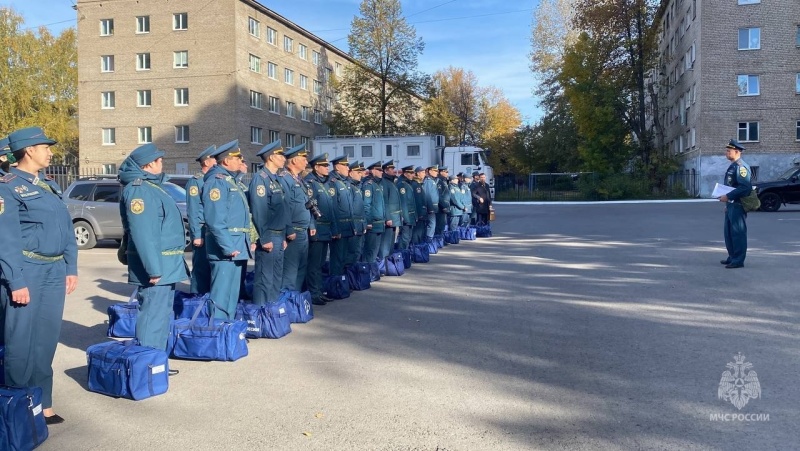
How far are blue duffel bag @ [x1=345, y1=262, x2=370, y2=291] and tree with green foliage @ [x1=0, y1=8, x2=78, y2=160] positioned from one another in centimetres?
4864

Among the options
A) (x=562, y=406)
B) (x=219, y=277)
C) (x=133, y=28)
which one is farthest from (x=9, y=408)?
(x=133, y=28)

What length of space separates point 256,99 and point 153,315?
46536 millimetres

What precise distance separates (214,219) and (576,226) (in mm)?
17421

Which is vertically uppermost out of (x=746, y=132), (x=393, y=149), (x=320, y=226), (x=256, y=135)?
(x=256, y=135)

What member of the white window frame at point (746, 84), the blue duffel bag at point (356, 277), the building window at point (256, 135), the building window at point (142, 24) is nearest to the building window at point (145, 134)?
the building window at point (142, 24)

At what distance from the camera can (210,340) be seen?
21.3 feet

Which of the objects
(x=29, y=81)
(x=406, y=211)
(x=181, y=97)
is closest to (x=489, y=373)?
(x=406, y=211)

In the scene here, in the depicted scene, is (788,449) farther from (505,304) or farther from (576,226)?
(576,226)

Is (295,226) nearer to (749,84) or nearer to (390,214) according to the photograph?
(390,214)

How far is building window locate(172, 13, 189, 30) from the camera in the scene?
47375 millimetres

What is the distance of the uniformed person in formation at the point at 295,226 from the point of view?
27.4 ft

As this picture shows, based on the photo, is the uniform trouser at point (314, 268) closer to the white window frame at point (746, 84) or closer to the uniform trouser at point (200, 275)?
the uniform trouser at point (200, 275)

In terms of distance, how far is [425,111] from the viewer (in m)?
58.6

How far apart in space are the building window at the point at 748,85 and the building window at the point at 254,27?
111ft
